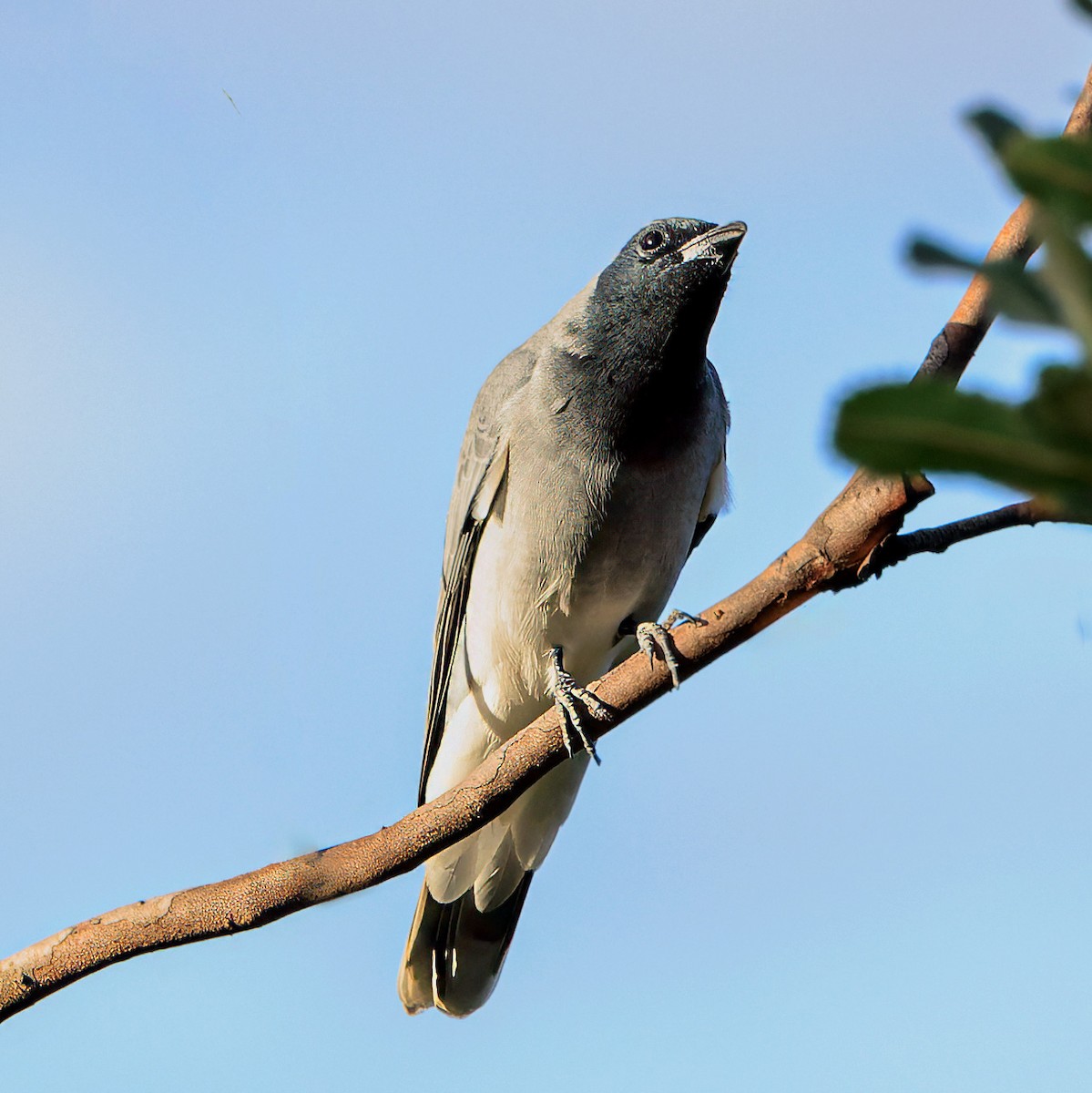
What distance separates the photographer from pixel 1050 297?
3.05ft

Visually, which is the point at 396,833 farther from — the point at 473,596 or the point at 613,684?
the point at 473,596

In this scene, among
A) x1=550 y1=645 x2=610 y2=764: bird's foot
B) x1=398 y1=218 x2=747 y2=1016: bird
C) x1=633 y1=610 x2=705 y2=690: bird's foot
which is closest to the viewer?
x1=633 y1=610 x2=705 y2=690: bird's foot

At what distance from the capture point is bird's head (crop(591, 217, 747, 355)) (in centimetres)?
546

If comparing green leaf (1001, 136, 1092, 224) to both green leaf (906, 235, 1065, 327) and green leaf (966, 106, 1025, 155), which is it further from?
green leaf (966, 106, 1025, 155)

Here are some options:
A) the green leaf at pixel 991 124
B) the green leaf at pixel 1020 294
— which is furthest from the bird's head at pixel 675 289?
the green leaf at pixel 1020 294

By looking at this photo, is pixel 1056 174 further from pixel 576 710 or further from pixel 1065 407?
pixel 576 710

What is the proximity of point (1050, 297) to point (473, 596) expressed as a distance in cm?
483

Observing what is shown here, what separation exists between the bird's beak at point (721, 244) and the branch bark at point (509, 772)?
2273mm

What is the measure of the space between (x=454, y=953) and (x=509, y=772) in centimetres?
221

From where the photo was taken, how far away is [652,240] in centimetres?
581

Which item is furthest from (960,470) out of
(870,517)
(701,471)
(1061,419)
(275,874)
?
(701,471)

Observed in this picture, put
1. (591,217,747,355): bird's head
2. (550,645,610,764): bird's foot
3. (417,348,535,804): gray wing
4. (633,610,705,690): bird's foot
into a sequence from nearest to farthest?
1. (633,610,705,690): bird's foot
2. (550,645,610,764): bird's foot
3. (591,217,747,355): bird's head
4. (417,348,535,804): gray wing

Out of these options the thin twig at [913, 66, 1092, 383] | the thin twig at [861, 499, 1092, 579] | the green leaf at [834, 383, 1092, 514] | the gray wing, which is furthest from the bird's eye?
the green leaf at [834, 383, 1092, 514]

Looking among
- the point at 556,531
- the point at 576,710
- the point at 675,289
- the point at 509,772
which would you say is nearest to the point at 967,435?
the point at 509,772
